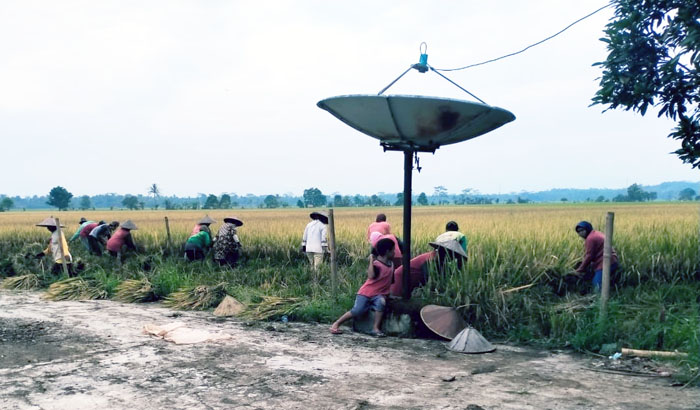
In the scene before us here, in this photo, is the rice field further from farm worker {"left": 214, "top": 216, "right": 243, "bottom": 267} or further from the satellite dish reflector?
the satellite dish reflector

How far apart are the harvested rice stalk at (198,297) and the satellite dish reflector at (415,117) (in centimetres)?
401

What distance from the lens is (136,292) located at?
9.79 m

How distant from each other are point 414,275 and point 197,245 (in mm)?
5532

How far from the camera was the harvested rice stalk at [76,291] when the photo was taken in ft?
33.3

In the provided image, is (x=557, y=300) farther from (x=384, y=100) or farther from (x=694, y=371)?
(x=384, y=100)

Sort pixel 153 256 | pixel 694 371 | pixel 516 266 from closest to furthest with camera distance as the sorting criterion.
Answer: pixel 694 371 < pixel 516 266 < pixel 153 256

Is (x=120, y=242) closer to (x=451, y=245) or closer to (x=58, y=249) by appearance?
(x=58, y=249)

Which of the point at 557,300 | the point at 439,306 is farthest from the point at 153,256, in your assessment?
the point at 557,300

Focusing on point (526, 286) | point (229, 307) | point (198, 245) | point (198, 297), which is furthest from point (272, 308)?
point (198, 245)

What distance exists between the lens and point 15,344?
21.5 feet

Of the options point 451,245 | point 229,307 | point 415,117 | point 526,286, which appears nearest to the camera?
point 415,117

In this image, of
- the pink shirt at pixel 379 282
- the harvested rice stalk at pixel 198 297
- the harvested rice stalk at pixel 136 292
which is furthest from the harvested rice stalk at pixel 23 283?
the pink shirt at pixel 379 282

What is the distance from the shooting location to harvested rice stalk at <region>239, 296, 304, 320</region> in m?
7.94

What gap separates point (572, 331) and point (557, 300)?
816mm
